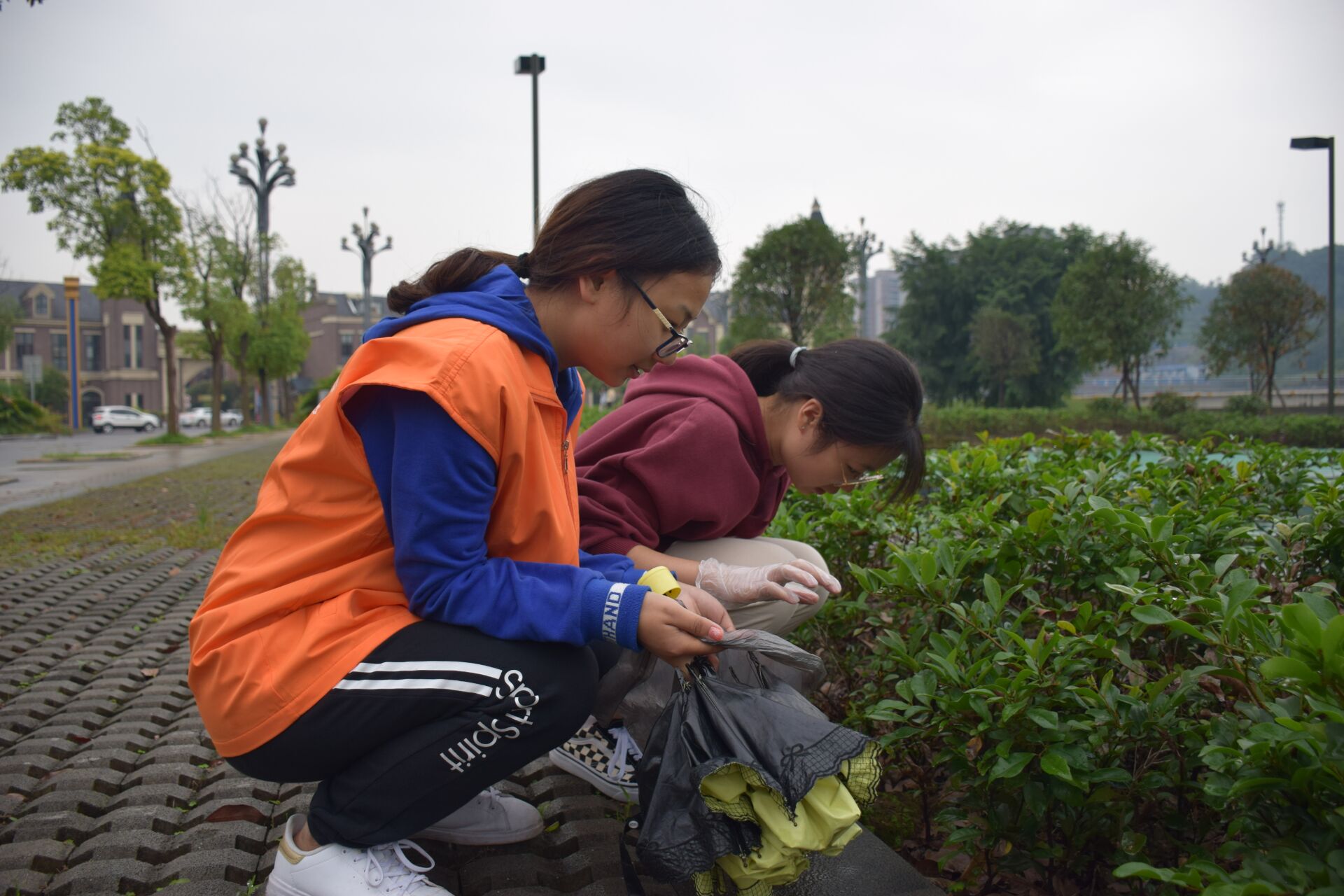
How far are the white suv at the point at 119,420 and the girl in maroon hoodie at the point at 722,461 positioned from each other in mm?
42702

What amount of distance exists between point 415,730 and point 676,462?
3.10 feet

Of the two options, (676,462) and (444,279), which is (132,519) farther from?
(444,279)

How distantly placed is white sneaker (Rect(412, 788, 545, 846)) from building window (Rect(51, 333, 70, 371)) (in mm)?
70328

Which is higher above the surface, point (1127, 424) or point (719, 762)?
point (1127, 424)

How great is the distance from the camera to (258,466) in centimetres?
1402

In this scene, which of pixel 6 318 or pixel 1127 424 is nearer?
pixel 1127 424

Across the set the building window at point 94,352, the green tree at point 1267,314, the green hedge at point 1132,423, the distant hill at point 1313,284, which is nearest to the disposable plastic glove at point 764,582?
the green hedge at point 1132,423

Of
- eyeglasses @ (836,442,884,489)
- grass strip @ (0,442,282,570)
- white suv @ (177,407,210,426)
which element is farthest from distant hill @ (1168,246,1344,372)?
white suv @ (177,407,210,426)

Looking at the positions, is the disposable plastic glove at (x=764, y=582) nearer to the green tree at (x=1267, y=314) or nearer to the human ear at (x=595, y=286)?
the human ear at (x=595, y=286)

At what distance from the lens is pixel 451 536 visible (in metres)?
1.43

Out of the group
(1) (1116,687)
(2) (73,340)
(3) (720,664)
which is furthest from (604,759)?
(2) (73,340)

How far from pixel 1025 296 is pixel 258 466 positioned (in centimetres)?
2613

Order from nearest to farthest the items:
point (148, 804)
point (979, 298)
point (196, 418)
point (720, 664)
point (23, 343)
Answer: point (720, 664)
point (148, 804)
point (979, 298)
point (196, 418)
point (23, 343)

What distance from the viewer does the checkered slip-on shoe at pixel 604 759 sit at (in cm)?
212
